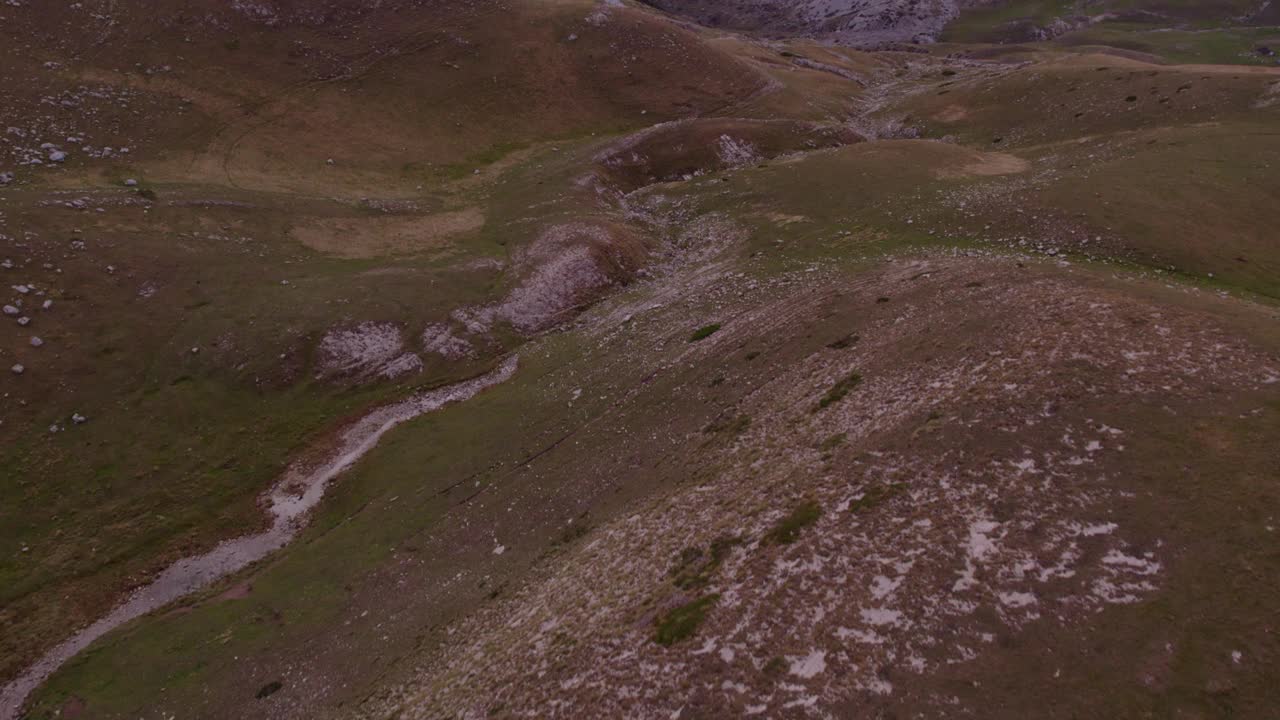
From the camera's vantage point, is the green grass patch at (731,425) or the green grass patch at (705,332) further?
the green grass patch at (705,332)

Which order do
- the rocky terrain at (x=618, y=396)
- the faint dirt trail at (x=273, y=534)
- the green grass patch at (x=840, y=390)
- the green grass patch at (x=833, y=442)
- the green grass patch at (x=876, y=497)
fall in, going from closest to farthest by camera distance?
the rocky terrain at (x=618, y=396), the green grass patch at (x=876, y=497), the green grass patch at (x=833, y=442), the green grass patch at (x=840, y=390), the faint dirt trail at (x=273, y=534)

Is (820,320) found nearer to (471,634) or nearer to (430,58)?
(471,634)

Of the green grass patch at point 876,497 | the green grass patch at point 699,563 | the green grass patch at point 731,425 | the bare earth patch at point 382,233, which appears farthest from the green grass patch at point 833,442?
the bare earth patch at point 382,233

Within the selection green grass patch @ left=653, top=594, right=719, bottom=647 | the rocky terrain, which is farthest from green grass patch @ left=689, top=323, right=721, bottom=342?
green grass patch @ left=653, top=594, right=719, bottom=647

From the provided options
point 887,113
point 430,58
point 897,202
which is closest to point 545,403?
point 897,202

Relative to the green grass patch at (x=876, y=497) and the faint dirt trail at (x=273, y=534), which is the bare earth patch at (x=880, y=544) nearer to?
the green grass patch at (x=876, y=497)

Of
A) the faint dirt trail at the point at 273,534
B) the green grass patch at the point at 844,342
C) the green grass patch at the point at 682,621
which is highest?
the green grass patch at the point at 844,342

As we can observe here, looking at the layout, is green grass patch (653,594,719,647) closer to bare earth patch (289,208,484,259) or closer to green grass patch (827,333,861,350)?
green grass patch (827,333,861,350)
